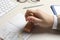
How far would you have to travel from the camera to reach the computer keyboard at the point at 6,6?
893 mm

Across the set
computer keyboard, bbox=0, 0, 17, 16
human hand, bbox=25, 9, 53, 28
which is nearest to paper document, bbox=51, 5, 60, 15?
human hand, bbox=25, 9, 53, 28

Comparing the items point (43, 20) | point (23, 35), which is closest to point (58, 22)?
point (43, 20)

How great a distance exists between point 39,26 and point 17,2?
0.32 meters

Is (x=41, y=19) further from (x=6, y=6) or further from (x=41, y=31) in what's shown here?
(x=6, y=6)

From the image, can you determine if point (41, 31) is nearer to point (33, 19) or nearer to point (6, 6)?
point (33, 19)

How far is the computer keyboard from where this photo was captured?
0.89 metres

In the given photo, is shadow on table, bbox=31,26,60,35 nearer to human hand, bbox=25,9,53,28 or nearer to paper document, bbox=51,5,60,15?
human hand, bbox=25,9,53,28

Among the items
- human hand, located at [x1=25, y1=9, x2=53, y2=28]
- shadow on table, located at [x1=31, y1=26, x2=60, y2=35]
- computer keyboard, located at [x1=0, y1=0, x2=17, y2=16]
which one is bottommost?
shadow on table, located at [x1=31, y1=26, x2=60, y2=35]

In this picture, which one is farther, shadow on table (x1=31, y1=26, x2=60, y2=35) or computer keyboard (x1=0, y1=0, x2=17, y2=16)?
computer keyboard (x1=0, y1=0, x2=17, y2=16)

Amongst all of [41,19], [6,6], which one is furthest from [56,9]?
[6,6]

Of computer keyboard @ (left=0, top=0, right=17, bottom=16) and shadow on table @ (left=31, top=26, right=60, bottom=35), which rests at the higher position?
computer keyboard @ (left=0, top=0, right=17, bottom=16)

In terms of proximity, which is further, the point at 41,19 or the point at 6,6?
the point at 6,6

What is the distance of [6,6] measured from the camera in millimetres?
940

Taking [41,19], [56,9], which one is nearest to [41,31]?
[41,19]
